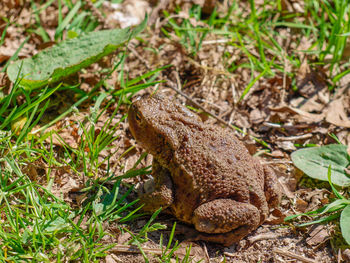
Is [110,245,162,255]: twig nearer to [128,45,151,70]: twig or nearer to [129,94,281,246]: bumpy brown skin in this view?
[129,94,281,246]: bumpy brown skin

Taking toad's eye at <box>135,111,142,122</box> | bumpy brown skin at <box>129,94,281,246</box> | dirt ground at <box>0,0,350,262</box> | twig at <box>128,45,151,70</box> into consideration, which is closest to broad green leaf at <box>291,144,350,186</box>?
dirt ground at <box>0,0,350,262</box>

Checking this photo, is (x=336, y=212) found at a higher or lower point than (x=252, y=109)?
lower

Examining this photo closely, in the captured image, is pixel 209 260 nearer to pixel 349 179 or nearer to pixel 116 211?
pixel 116 211

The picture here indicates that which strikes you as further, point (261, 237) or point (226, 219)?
point (261, 237)

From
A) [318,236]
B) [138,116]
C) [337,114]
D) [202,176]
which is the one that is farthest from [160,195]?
[337,114]

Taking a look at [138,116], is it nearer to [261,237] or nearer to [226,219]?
[226,219]

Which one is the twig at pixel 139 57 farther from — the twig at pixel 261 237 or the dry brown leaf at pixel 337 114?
the twig at pixel 261 237
